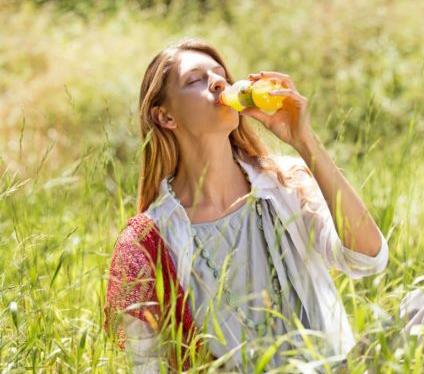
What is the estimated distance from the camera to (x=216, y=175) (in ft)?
9.08

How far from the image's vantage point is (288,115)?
2615 mm

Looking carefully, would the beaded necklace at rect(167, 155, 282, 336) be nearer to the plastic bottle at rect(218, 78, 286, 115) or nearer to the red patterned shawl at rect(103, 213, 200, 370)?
the red patterned shawl at rect(103, 213, 200, 370)

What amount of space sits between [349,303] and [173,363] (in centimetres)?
96

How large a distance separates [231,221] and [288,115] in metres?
0.33

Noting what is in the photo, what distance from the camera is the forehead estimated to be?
109 inches

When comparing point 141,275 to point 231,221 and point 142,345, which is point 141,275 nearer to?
point 142,345

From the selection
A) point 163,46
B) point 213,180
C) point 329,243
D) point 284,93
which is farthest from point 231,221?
point 163,46

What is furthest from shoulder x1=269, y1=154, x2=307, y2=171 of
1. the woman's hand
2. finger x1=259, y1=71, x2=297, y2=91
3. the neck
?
finger x1=259, y1=71, x2=297, y2=91

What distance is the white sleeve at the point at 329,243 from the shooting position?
256 cm

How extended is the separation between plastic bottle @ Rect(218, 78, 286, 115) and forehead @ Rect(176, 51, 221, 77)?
0.74ft

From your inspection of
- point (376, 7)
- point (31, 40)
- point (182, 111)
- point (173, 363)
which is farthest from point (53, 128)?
point (173, 363)

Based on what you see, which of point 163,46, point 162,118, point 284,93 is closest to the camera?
point 284,93

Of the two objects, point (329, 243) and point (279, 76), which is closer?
point (279, 76)

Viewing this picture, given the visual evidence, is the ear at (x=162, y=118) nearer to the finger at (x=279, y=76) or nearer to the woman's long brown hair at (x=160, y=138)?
the woman's long brown hair at (x=160, y=138)
